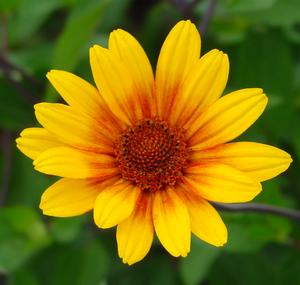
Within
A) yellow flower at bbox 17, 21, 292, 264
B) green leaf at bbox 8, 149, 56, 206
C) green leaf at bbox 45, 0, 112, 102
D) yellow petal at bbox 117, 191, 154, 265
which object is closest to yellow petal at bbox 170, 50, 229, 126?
yellow flower at bbox 17, 21, 292, 264

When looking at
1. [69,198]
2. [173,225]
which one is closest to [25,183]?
[69,198]

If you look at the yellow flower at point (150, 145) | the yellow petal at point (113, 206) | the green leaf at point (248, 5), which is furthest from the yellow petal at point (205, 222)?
A: the green leaf at point (248, 5)

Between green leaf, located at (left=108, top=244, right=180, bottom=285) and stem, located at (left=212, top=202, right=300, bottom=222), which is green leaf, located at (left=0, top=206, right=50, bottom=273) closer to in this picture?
green leaf, located at (left=108, top=244, right=180, bottom=285)

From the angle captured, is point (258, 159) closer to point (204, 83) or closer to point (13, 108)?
point (204, 83)

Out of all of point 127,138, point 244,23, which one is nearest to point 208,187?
point 127,138

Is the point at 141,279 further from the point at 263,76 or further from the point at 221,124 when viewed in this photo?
the point at 221,124

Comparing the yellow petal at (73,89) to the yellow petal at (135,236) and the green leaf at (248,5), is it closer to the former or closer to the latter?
the yellow petal at (135,236)
